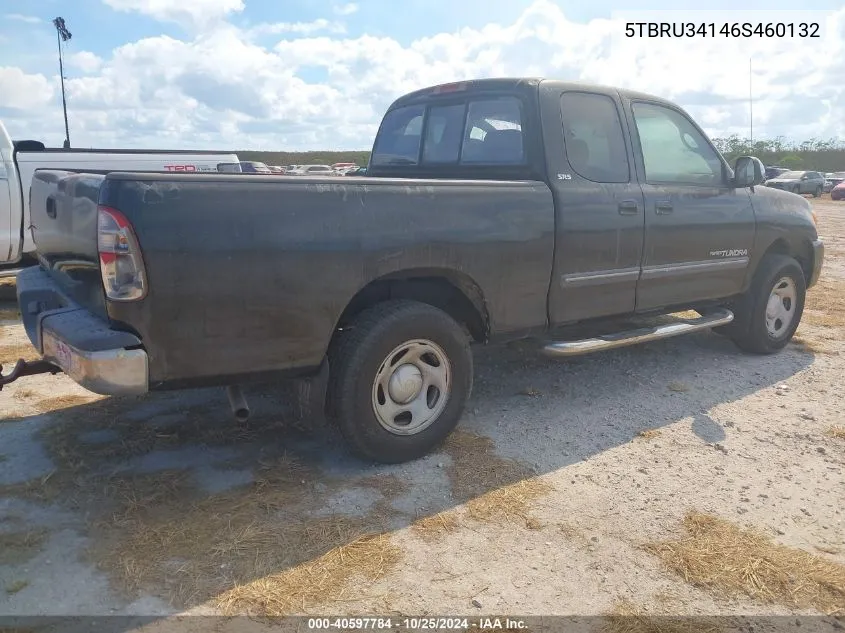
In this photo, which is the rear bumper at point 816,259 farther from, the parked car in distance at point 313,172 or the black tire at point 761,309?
the parked car in distance at point 313,172

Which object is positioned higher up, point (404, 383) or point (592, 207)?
point (592, 207)

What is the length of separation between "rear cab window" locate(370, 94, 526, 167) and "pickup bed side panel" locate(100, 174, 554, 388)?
2.57 ft

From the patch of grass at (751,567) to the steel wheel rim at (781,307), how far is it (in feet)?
10.9

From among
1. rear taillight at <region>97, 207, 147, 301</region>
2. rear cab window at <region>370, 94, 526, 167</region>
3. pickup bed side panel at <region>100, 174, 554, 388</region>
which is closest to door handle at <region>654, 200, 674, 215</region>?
rear cab window at <region>370, 94, 526, 167</region>

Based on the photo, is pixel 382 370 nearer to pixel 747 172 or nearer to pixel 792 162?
pixel 747 172

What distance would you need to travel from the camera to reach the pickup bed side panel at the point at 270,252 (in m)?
2.91

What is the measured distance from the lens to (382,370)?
3.66m

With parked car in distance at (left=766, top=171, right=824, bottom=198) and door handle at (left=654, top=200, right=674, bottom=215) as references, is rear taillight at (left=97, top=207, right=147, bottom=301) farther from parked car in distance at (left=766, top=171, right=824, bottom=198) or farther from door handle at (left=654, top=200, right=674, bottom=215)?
parked car in distance at (left=766, top=171, right=824, bottom=198)

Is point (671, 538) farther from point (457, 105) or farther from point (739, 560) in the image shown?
point (457, 105)

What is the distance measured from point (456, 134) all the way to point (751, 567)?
3184mm

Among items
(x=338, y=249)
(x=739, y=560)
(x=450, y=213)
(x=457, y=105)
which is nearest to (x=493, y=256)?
(x=450, y=213)

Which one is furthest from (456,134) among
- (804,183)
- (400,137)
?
(804,183)

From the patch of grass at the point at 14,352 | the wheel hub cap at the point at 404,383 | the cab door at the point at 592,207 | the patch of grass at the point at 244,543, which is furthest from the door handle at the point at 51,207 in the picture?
the cab door at the point at 592,207

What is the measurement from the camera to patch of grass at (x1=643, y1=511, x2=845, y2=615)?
9.05 ft
